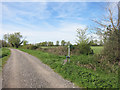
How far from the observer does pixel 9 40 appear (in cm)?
4753

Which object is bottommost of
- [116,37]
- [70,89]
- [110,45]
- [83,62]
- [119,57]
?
[70,89]

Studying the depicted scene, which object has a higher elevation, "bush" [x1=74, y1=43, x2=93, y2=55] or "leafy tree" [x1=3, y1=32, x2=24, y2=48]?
"leafy tree" [x1=3, y1=32, x2=24, y2=48]

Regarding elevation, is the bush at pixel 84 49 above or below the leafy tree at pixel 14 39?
below

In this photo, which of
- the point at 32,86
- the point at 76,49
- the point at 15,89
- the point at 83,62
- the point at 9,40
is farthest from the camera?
the point at 9,40

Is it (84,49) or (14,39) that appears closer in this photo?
(84,49)

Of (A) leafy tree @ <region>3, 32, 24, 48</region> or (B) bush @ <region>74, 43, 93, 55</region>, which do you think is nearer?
(B) bush @ <region>74, 43, 93, 55</region>

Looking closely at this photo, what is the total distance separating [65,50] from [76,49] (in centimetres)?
182

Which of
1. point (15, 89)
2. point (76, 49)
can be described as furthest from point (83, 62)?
point (76, 49)

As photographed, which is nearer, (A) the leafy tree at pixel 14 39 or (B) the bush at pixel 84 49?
(B) the bush at pixel 84 49

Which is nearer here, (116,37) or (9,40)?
(116,37)

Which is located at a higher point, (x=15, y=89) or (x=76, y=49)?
(x=76, y=49)

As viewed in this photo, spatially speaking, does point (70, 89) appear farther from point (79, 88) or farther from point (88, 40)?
point (88, 40)

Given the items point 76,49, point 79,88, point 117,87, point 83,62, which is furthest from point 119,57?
point 76,49

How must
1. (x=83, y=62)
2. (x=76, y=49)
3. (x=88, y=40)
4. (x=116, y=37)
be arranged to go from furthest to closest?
(x=76, y=49)
(x=88, y=40)
(x=83, y=62)
(x=116, y=37)
